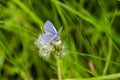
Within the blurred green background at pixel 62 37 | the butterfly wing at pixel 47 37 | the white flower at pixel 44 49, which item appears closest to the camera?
the butterfly wing at pixel 47 37

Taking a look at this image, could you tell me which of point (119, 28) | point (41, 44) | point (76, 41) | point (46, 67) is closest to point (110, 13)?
point (119, 28)

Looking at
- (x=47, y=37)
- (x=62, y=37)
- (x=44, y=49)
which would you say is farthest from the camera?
(x=62, y=37)

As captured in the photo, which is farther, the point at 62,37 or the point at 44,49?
the point at 62,37

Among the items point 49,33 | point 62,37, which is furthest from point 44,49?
point 62,37

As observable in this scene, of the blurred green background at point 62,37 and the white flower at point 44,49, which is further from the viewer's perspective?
the blurred green background at point 62,37

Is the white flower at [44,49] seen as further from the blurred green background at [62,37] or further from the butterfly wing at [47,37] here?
the blurred green background at [62,37]

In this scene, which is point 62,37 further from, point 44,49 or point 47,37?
point 47,37

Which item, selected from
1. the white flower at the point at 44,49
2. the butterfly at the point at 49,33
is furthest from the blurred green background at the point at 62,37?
the butterfly at the point at 49,33

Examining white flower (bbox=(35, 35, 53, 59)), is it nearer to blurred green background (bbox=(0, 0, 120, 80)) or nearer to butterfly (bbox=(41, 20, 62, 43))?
butterfly (bbox=(41, 20, 62, 43))
